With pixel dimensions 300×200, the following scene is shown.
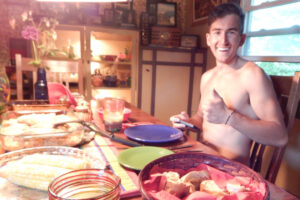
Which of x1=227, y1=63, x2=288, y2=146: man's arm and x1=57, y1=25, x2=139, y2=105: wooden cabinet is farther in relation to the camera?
x1=57, y1=25, x2=139, y2=105: wooden cabinet

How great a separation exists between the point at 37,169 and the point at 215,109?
2.08 ft

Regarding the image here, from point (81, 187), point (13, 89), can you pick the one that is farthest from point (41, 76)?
point (13, 89)

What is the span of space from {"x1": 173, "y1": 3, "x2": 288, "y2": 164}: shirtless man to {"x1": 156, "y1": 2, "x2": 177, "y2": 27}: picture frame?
2.61 m

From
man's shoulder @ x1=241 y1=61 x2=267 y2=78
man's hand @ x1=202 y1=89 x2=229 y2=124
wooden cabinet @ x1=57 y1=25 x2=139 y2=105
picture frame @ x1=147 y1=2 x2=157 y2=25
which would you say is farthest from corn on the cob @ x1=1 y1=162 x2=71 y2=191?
picture frame @ x1=147 y1=2 x2=157 y2=25

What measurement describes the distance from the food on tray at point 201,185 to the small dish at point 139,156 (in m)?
0.21

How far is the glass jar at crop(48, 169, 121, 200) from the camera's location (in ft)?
1.22

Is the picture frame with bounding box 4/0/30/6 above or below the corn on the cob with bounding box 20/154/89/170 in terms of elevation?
above

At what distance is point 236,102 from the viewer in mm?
1129

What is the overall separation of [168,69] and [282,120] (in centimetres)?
243

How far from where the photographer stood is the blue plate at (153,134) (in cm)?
83

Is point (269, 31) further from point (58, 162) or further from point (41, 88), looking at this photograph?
point (58, 162)

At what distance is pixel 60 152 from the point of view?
0.57m

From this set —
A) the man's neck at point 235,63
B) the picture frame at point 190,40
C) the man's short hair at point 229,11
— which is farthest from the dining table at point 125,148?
the picture frame at point 190,40

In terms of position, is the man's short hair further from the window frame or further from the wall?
the wall
